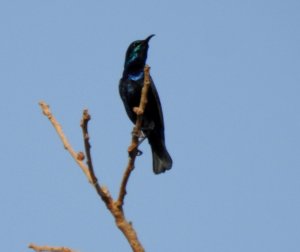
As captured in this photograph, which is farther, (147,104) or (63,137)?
(147,104)

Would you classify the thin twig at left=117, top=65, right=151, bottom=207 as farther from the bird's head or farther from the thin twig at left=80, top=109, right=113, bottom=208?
the bird's head

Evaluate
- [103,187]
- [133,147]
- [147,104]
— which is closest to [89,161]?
[103,187]

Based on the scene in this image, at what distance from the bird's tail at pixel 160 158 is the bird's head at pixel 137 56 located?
911mm

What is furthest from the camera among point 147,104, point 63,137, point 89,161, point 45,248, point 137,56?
point 137,56

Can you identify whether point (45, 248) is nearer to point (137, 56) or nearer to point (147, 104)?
point (147, 104)

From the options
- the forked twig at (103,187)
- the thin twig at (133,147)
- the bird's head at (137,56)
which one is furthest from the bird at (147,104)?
the forked twig at (103,187)

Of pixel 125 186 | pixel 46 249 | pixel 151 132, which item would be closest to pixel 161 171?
pixel 151 132

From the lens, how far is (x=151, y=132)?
6805 millimetres

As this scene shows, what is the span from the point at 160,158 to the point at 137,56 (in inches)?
49.7

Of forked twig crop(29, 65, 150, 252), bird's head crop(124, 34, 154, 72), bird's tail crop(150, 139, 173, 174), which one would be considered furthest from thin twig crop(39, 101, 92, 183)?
bird's head crop(124, 34, 154, 72)

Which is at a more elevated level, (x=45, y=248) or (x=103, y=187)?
(x=103, y=187)

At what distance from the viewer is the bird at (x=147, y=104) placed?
675cm

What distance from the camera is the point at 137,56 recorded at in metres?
7.15

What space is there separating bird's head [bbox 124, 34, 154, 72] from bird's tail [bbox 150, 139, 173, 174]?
2.99 feet
